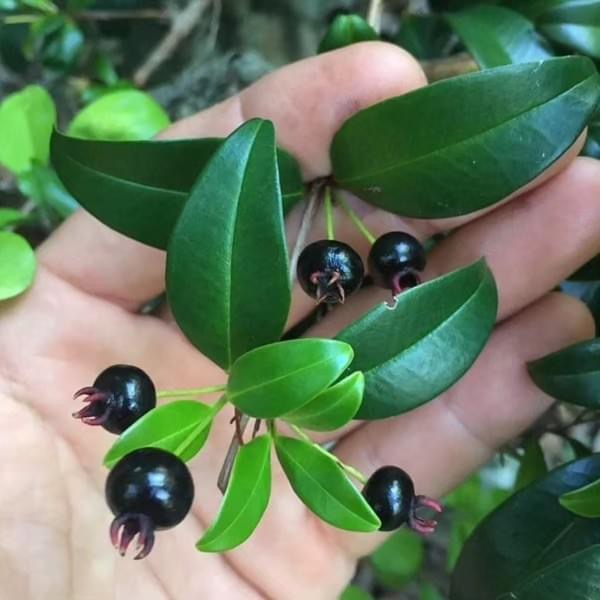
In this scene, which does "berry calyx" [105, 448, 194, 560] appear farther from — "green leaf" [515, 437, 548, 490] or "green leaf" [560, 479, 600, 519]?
"green leaf" [515, 437, 548, 490]

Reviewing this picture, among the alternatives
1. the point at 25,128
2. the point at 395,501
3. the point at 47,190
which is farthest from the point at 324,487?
A: the point at 25,128

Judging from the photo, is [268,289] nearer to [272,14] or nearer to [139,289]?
[139,289]

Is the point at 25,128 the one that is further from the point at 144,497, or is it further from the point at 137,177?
the point at 144,497

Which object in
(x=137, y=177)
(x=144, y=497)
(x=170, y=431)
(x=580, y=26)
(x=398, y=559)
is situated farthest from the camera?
(x=398, y=559)

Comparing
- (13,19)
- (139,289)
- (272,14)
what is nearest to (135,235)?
(139,289)

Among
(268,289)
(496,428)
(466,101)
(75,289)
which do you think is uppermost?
(466,101)

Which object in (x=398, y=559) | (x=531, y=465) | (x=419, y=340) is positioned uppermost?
(x=419, y=340)
